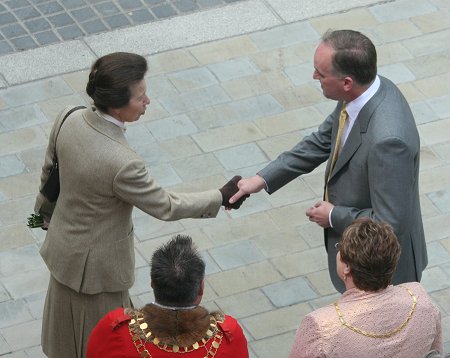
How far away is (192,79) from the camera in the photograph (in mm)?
8648

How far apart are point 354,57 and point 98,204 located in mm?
1330

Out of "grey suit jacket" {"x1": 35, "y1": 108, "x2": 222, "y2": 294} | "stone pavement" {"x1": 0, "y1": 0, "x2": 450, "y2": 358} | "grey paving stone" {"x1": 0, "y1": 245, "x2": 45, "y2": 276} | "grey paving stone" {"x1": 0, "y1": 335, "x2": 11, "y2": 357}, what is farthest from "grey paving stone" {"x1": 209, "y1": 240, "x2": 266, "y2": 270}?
"grey suit jacket" {"x1": 35, "y1": 108, "x2": 222, "y2": 294}

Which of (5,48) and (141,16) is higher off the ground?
(141,16)

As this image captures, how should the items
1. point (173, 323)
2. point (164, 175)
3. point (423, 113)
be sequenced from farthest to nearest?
point (423, 113) < point (164, 175) < point (173, 323)

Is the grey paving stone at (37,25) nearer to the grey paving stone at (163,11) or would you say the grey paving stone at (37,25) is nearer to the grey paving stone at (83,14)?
the grey paving stone at (83,14)

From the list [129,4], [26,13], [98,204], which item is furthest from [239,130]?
[98,204]

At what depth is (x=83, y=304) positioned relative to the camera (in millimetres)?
5418

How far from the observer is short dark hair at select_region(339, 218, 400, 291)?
4.32 metres

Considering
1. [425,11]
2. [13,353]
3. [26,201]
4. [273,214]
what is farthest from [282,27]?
[13,353]

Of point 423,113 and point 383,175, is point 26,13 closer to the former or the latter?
point 423,113

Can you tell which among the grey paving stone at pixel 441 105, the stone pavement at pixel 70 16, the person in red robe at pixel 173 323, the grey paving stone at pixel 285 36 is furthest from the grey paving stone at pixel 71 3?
the person in red robe at pixel 173 323

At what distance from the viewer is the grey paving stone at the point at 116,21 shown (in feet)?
30.0

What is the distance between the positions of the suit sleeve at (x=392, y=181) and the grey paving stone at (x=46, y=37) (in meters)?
4.47

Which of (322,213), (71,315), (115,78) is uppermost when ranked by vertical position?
(115,78)
